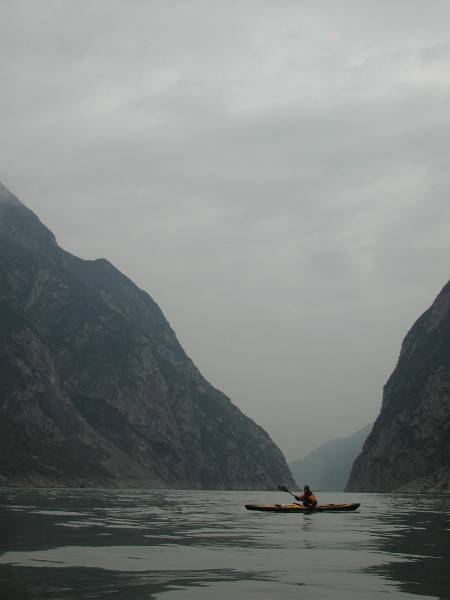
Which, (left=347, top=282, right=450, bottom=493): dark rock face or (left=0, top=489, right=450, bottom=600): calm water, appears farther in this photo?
(left=347, top=282, right=450, bottom=493): dark rock face

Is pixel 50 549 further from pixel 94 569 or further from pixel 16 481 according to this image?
pixel 16 481

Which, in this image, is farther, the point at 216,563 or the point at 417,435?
the point at 417,435

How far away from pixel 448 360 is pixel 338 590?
174201mm

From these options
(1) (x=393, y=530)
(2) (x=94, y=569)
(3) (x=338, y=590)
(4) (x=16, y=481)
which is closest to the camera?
(3) (x=338, y=590)

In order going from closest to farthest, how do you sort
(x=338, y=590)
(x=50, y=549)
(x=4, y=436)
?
(x=338, y=590), (x=50, y=549), (x=4, y=436)

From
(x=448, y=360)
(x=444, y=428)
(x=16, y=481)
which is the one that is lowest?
(x=16, y=481)

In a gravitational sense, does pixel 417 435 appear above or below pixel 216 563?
above

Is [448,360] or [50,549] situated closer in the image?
[50,549]

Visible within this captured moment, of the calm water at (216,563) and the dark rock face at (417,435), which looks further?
the dark rock face at (417,435)

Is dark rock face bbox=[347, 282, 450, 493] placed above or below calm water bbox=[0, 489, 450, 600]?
above

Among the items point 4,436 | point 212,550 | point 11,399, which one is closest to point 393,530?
point 212,550

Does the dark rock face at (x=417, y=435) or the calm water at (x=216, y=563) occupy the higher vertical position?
the dark rock face at (x=417, y=435)

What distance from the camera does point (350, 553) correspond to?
2927 cm

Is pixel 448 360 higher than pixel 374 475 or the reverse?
higher
